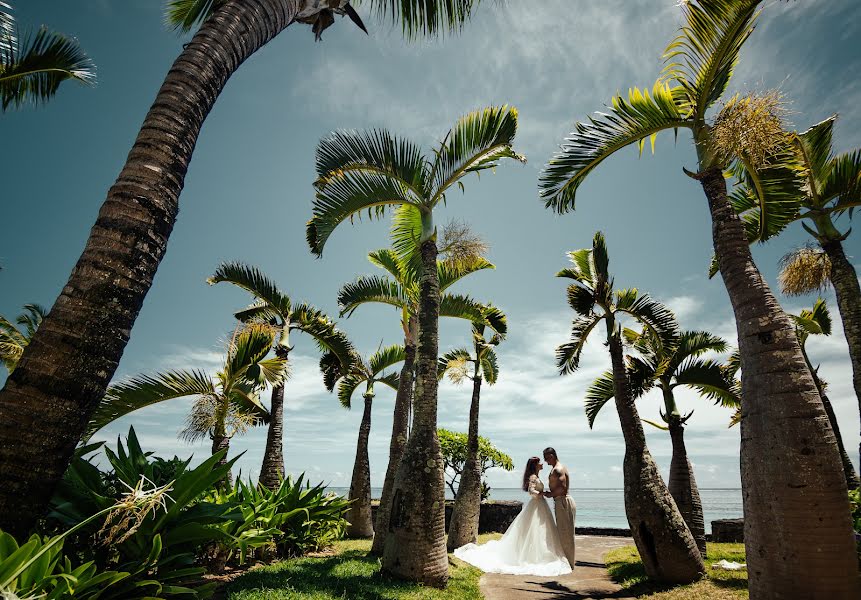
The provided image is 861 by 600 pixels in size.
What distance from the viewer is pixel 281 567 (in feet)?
20.7

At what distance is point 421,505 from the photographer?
6.56m

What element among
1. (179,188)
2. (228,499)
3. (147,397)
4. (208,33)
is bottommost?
(228,499)

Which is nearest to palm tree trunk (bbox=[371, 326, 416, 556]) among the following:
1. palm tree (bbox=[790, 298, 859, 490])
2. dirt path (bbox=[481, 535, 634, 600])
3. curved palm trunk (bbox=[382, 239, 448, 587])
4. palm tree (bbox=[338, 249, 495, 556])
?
palm tree (bbox=[338, 249, 495, 556])

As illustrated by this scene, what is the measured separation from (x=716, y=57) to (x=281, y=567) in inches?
355

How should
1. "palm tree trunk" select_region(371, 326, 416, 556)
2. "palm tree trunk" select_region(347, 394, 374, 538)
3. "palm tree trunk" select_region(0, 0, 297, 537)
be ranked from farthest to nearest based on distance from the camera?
"palm tree trunk" select_region(347, 394, 374, 538) < "palm tree trunk" select_region(371, 326, 416, 556) < "palm tree trunk" select_region(0, 0, 297, 537)

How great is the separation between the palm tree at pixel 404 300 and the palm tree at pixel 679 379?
4.40 meters

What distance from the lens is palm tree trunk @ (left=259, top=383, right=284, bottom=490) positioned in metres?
11.3

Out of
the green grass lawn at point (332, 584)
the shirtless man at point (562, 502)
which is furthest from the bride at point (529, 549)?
the green grass lawn at point (332, 584)

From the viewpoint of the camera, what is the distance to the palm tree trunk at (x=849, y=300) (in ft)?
21.5

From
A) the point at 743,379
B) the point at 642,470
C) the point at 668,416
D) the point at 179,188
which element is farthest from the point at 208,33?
the point at 668,416

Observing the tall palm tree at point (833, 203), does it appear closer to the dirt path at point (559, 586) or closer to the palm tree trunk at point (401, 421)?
the dirt path at point (559, 586)

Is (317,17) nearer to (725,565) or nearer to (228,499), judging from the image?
(228,499)

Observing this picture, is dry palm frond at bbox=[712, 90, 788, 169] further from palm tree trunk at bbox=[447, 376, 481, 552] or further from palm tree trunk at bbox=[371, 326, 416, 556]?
palm tree trunk at bbox=[447, 376, 481, 552]

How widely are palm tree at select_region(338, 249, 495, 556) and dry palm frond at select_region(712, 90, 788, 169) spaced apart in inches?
244
